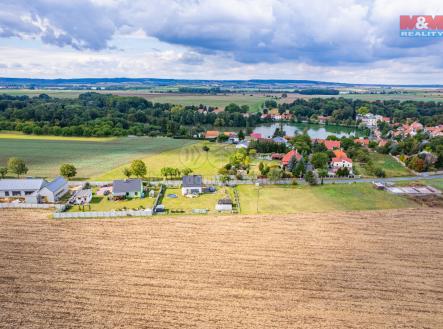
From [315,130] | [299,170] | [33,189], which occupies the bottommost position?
[33,189]

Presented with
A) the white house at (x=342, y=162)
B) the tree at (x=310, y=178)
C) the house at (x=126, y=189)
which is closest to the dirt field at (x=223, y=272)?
the house at (x=126, y=189)

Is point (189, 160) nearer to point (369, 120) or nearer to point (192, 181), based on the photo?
point (192, 181)

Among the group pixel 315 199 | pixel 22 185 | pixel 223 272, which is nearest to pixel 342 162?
pixel 315 199

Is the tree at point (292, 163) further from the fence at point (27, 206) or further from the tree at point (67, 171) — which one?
the fence at point (27, 206)

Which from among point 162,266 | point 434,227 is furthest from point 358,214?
point 162,266

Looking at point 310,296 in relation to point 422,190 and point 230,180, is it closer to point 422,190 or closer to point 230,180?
point 230,180

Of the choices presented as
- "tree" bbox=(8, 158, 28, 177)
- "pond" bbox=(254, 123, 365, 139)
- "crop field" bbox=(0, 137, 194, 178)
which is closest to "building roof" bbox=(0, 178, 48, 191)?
"tree" bbox=(8, 158, 28, 177)

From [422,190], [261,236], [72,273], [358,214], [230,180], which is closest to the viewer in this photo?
[72,273]
